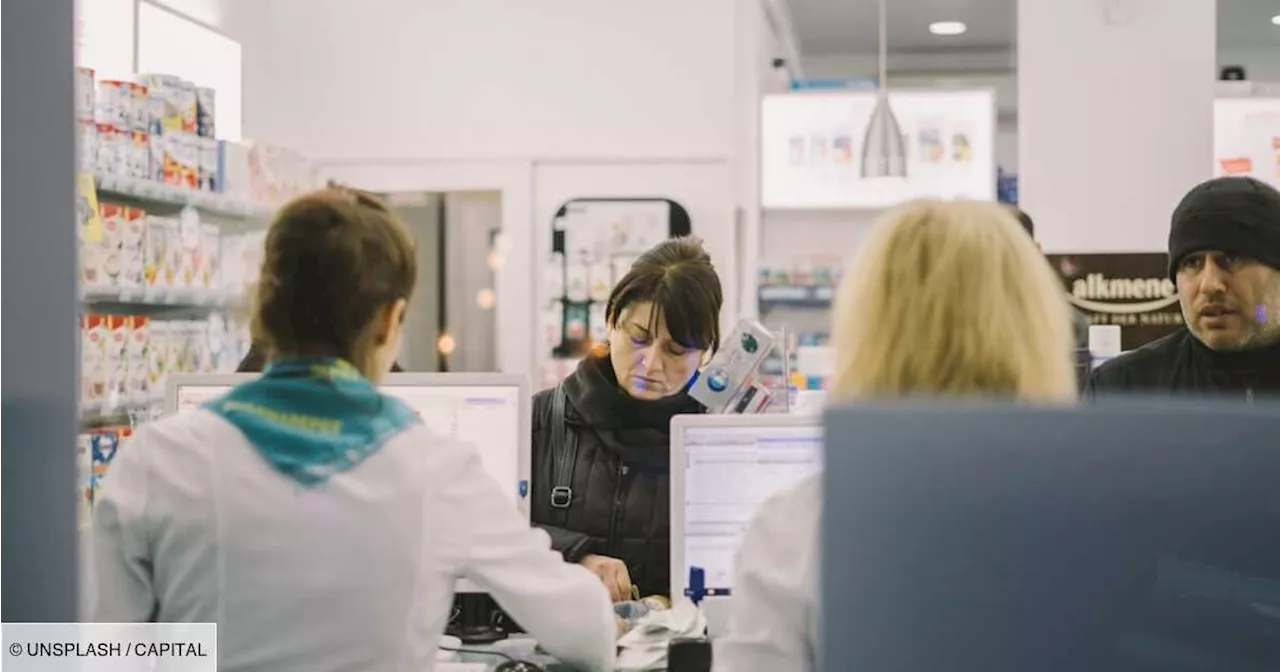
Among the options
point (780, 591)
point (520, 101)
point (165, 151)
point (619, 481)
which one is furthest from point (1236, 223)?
point (520, 101)

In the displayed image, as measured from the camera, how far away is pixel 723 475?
2486mm

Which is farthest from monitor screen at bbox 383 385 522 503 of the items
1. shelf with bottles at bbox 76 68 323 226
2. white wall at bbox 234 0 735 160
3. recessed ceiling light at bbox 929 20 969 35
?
recessed ceiling light at bbox 929 20 969 35

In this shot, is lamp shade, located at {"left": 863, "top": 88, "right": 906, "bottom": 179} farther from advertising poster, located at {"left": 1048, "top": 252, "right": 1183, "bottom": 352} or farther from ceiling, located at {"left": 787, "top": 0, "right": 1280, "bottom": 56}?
→ ceiling, located at {"left": 787, "top": 0, "right": 1280, "bottom": 56}

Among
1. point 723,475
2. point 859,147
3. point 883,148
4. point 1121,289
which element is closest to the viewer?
point 723,475

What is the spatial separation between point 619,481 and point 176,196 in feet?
8.91

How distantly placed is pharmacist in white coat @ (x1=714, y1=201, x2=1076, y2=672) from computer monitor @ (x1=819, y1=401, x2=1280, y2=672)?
1.14 ft

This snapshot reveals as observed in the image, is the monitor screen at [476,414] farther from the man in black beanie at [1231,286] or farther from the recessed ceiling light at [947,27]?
the recessed ceiling light at [947,27]

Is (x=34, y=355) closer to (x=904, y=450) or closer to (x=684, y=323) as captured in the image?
(x=904, y=450)

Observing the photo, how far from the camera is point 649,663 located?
8.06 feet

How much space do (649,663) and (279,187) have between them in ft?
13.5

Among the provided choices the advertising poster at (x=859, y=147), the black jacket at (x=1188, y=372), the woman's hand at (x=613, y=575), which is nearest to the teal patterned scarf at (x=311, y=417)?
the woman's hand at (x=613, y=575)

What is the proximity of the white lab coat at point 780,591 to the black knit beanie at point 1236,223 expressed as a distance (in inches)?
67.7

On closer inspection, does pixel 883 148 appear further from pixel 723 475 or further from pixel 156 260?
pixel 723 475

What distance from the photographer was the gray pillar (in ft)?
5.04
